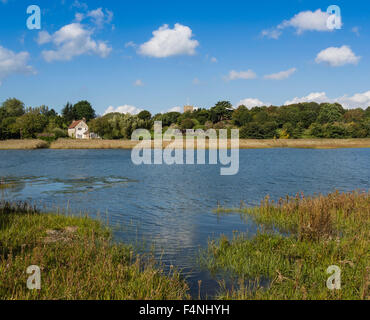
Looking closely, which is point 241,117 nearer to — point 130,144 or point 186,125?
point 186,125

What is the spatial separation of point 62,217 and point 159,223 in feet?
14.6

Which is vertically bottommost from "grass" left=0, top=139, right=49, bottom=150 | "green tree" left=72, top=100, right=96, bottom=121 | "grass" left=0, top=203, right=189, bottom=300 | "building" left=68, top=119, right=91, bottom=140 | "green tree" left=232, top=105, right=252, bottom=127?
"grass" left=0, top=203, right=189, bottom=300

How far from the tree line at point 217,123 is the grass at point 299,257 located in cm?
Answer: 9223

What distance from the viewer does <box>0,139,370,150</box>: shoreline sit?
276 ft

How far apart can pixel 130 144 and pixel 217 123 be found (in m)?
47.8

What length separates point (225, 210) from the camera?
18.6m

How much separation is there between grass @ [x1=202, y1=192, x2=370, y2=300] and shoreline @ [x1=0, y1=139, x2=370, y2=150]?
66810 millimetres

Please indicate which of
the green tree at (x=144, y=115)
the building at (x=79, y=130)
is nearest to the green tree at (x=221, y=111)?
the green tree at (x=144, y=115)

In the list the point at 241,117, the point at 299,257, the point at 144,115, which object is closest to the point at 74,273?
the point at 299,257

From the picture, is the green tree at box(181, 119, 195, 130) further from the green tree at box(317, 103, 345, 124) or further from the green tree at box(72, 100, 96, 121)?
the green tree at box(72, 100, 96, 121)

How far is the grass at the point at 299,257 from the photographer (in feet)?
24.5

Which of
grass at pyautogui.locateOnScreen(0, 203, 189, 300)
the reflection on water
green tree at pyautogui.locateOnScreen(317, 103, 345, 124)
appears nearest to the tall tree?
green tree at pyautogui.locateOnScreen(317, 103, 345, 124)
